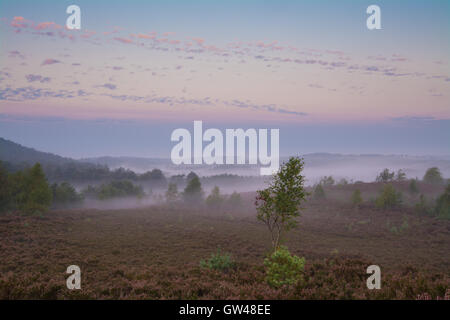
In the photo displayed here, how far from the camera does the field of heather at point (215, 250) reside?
32.3ft

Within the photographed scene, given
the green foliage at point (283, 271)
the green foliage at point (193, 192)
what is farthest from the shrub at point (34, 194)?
the green foliage at point (283, 271)

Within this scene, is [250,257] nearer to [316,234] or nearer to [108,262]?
[108,262]

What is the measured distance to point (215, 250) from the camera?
28.4 metres

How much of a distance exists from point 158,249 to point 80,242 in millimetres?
9181

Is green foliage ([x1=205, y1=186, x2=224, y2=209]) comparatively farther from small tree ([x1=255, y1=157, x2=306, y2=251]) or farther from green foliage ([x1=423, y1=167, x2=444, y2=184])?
green foliage ([x1=423, y1=167, x2=444, y2=184])

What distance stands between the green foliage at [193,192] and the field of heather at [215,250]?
21.9 m

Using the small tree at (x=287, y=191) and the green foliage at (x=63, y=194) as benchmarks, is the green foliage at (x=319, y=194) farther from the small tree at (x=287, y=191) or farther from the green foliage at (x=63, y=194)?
the green foliage at (x=63, y=194)

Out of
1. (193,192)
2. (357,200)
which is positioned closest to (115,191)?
(193,192)

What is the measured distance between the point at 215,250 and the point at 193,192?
51454 mm

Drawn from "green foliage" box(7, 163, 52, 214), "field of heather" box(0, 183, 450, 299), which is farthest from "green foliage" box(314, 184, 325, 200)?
"green foliage" box(7, 163, 52, 214)

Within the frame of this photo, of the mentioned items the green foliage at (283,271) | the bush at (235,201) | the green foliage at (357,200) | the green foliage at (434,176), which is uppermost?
the green foliage at (434,176)

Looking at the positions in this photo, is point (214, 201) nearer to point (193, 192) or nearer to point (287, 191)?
point (193, 192)

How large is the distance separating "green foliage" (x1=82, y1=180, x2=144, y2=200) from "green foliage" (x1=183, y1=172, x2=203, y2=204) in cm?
1884

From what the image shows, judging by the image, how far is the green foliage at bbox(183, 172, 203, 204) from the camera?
259 feet
